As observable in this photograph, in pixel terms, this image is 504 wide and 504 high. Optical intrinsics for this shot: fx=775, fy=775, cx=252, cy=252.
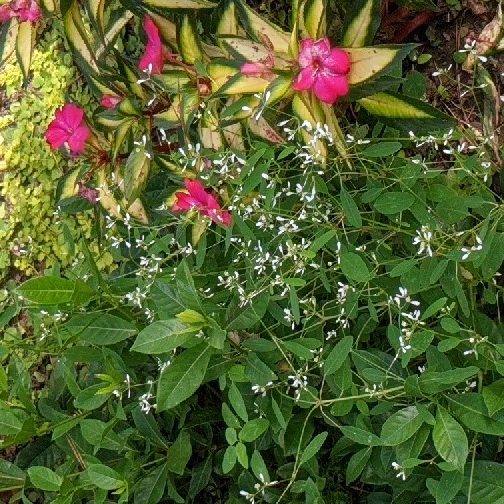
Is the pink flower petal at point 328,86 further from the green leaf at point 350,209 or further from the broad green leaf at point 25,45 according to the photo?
the broad green leaf at point 25,45

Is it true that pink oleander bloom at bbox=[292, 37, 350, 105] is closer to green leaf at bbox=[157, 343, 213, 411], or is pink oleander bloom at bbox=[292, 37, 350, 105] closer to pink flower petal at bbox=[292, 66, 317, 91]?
pink flower petal at bbox=[292, 66, 317, 91]

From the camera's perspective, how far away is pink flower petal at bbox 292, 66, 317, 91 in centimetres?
135

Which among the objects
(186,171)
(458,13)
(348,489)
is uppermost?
(458,13)

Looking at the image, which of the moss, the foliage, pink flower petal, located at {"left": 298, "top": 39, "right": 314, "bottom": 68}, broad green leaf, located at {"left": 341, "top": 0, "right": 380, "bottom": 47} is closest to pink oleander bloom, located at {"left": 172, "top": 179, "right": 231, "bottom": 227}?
the foliage

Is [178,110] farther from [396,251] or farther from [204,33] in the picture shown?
[396,251]

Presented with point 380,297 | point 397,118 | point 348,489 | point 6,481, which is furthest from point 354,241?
point 6,481

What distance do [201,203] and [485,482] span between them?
664 mm

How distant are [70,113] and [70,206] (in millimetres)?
217

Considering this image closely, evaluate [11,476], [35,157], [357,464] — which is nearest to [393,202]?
[357,464]

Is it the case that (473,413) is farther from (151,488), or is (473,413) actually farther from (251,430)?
(151,488)

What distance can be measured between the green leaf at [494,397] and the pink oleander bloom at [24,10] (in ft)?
4.00

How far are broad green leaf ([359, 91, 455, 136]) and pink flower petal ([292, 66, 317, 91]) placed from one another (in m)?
0.19

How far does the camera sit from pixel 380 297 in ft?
4.51

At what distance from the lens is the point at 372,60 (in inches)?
53.7
